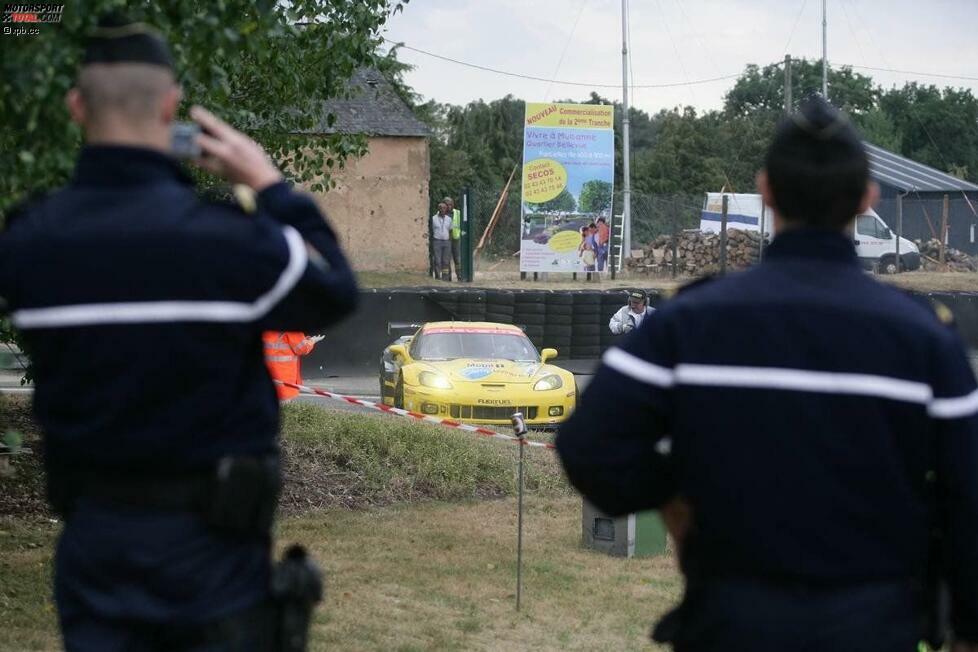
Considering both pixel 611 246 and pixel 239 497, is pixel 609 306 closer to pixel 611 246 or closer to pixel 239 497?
pixel 611 246

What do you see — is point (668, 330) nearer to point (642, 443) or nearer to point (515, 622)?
point (642, 443)

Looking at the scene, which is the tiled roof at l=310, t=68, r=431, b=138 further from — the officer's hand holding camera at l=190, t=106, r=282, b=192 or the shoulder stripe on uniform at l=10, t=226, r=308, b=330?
the shoulder stripe on uniform at l=10, t=226, r=308, b=330

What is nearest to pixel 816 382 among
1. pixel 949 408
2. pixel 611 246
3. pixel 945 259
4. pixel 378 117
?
pixel 949 408

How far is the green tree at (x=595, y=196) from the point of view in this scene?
1320 inches

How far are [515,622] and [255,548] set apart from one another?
523 cm

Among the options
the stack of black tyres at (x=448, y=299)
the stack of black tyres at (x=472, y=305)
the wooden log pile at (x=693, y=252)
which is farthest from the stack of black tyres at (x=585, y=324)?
the wooden log pile at (x=693, y=252)

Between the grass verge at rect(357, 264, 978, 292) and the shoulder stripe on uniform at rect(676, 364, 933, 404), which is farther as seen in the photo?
the grass verge at rect(357, 264, 978, 292)

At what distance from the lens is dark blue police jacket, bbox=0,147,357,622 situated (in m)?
2.95

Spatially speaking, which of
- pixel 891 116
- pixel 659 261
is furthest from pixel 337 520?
pixel 891 116

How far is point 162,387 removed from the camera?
2.95m

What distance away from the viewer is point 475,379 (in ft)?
55.3

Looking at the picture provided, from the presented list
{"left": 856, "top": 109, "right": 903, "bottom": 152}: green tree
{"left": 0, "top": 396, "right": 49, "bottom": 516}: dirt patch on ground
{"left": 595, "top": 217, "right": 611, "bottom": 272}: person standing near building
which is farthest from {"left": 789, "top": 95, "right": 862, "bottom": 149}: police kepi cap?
{"left": 856, "top": 109, "right": 903, "bottom": 152}: green tree

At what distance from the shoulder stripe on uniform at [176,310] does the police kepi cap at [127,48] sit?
0.46 metres

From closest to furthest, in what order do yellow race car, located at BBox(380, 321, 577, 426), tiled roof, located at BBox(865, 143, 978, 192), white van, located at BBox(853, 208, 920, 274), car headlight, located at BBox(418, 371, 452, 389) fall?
yellow race car, located at BBox(380, 321, 577, 426) < car headlight, located at BBox(418, 371, 452, 389) < white van, located at BBox(853, 208, 920, 274) < tiled roof, located at BBox(865, 143, 978, 192)
